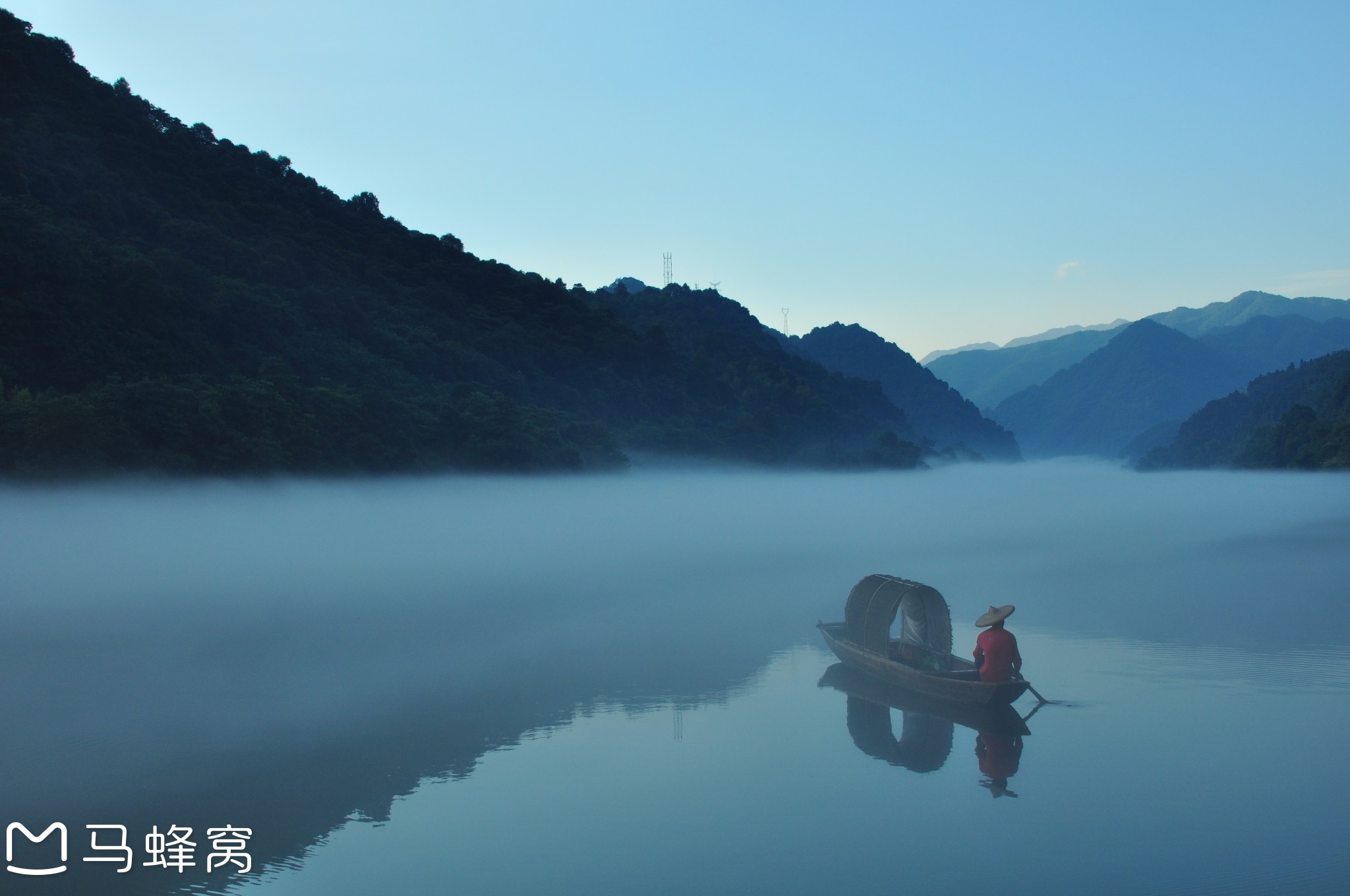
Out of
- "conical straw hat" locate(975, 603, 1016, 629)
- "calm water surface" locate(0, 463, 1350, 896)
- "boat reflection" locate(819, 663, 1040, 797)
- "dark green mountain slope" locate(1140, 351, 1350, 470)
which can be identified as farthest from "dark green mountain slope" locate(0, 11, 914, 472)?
"dark green mountain slope" locate(1140, 351, 1350, 470)

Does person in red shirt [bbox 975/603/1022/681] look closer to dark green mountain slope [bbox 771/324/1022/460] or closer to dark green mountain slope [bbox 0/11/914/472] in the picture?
dark green mountain slope [bbox 0/11/914/472]

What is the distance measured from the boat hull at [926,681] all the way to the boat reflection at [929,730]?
0.15m

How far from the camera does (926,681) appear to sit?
1393cm

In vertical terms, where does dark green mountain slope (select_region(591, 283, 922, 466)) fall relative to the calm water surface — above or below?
above

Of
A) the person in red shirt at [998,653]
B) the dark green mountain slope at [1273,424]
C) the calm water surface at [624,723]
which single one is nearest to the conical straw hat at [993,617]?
the person in red shirt at [998,653]

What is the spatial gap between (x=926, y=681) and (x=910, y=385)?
169 metres

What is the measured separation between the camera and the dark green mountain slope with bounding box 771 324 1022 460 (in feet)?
566

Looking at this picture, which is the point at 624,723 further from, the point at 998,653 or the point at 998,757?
the point at 998,653

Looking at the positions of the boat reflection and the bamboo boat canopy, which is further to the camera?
the bamboo boat canopy

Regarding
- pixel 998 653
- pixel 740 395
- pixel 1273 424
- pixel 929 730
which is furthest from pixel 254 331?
pixel 1273 424

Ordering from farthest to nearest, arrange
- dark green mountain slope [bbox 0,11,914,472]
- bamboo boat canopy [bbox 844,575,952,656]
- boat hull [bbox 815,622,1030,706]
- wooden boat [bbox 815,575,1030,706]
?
dark green mountain slope [bbox 0,11,914,472]
bamboo boat canopy [bbox 844,575,952,656]
wooden boat [bbox 815,575,1030,706]
boat hull [bbox 815,622,1030,706]

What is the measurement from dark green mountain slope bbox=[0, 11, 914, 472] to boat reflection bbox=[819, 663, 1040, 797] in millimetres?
23283

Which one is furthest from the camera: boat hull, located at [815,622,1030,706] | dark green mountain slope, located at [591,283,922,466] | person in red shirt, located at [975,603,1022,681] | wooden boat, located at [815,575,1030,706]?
dark green mountain slope, located at [591,283,922,466]

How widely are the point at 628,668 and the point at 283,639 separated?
24.9 ft
